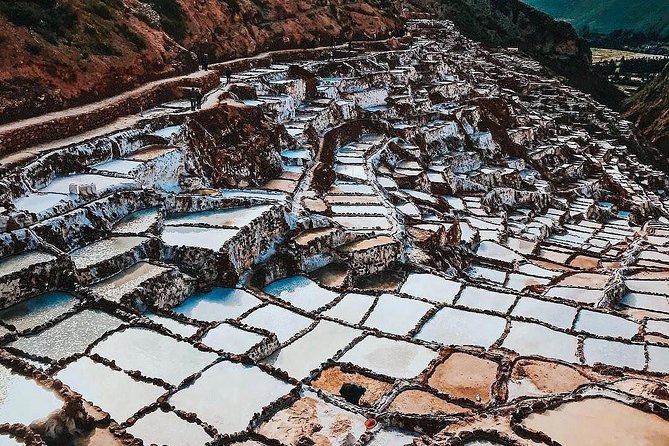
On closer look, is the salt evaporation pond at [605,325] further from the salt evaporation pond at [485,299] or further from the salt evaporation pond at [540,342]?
the salt evaporation pond at [485,299]

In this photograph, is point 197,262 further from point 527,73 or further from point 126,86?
point 527,73

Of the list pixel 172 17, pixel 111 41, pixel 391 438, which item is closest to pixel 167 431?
pixel 391 438

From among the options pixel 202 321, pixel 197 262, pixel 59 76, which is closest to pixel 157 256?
pixel 197 262

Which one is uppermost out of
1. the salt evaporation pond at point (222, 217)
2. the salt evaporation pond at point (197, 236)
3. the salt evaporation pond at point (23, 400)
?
the salt evaporation pond at point (222, 217)

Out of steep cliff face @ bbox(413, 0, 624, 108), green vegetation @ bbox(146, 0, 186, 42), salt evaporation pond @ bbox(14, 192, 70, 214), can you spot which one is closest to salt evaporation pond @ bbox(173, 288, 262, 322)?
salt evaporation pond @ bbox(14, 192, 70, 214)

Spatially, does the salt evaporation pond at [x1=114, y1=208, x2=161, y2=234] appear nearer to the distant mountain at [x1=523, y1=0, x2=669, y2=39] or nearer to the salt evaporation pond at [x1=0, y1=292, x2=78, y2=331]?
the salt evaporation pond at [x1=0, y1=292, x2=78, y2=331]

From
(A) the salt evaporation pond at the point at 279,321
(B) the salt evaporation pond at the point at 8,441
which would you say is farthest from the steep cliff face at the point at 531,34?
(B) the salt evaporation pond at the point at 8,441

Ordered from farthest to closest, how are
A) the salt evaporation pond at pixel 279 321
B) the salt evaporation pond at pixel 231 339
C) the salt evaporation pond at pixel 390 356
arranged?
the salt evaporation pond at pixel 279 321 → the salt evaporation pond at pixel 390 356 → the salt evaporation pond at pixel 231 339
